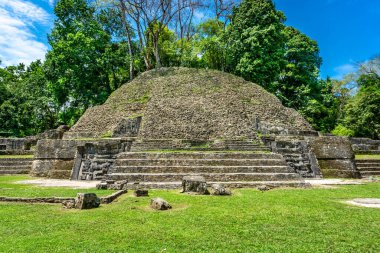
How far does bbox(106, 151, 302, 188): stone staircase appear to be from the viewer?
8.91 metres

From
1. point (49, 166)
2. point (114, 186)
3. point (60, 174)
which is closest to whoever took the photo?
point (114, 186)

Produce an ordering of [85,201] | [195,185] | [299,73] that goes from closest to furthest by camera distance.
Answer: [85,201] → [195,185] → [299,73]

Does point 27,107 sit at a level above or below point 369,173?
above

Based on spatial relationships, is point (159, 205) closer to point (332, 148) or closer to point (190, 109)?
point (332, 148)

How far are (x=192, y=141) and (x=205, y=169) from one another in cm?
319

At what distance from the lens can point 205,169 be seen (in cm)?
948

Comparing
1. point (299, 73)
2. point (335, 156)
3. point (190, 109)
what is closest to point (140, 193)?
point (335, 156)

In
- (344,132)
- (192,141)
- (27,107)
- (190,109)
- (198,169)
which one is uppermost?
(27,107)

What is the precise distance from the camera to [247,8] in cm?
2469

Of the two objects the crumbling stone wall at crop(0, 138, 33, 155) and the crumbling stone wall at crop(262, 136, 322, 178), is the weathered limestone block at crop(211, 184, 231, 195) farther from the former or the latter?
the crumbling stone wall at crop(0, 138, 33, 155)

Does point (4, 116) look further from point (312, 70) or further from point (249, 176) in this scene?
point (312, 70)


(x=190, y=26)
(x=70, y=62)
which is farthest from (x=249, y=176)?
(x=190, y=26)

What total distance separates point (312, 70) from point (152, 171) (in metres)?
20.2

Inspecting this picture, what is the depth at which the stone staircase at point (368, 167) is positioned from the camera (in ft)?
41.5
